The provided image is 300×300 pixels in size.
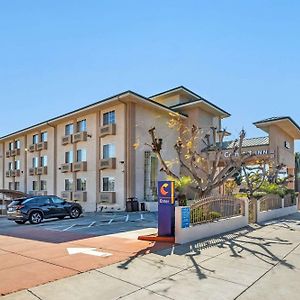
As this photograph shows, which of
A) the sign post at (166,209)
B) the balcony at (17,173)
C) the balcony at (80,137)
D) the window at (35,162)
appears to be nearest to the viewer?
the sign post at (166,209)

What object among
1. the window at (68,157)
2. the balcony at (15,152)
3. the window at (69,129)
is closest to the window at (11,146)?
the balcony at (15,152)

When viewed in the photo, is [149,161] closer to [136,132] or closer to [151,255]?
[136,132]

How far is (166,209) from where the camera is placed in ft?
37.0

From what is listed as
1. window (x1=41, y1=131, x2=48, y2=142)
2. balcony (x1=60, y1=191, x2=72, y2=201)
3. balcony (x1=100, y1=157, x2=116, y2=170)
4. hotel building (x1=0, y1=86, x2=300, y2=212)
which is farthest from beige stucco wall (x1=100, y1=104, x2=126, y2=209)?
window (x1=41, y1=131, x2=48, y2=142)

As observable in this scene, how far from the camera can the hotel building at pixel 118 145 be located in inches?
1025

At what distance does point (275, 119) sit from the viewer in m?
26.7

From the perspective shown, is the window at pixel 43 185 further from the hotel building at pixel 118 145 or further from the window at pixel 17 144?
the window at pixel 17 144

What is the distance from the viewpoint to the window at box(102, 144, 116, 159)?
1072 inches

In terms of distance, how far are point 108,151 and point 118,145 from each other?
1.56 metres

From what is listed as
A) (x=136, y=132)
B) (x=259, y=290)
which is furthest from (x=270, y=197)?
(x=259, y=290)

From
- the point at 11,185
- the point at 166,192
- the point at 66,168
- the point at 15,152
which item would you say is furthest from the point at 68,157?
the point at 166,192

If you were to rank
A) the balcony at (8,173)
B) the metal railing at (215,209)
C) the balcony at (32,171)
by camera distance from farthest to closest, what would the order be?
the balcony at (8,173) → the balcony at (32,171) → the metal railing at (215,209)

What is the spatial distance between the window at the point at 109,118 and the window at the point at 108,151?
6.45 ft

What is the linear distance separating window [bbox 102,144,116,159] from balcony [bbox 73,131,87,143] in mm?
2542
